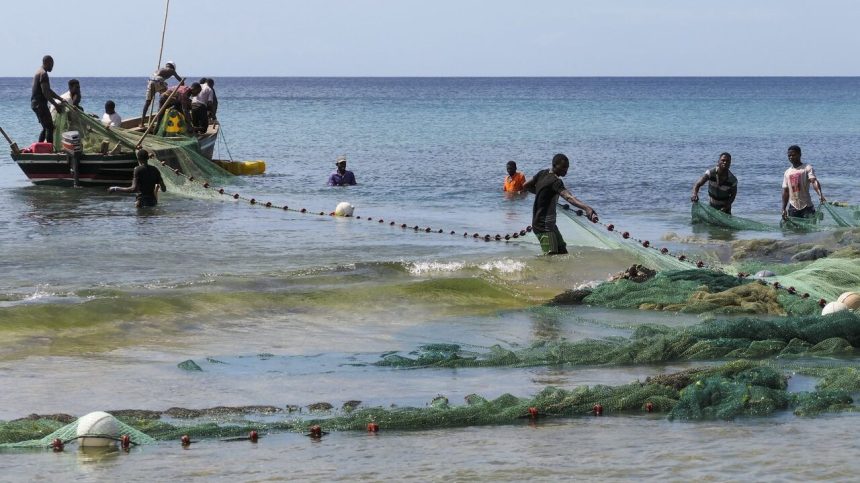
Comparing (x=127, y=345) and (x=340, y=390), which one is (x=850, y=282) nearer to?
(x=340, y=390)

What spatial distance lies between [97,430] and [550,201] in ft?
20.8

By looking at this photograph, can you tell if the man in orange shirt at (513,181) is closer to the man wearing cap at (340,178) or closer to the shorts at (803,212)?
the man wearing cap at (340,178)

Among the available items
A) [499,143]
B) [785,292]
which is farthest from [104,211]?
[499,143]

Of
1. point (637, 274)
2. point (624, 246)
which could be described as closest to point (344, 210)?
point (624, 246)

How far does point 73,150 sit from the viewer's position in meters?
19.5

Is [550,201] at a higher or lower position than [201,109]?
lower

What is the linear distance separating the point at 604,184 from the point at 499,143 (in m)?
14.4

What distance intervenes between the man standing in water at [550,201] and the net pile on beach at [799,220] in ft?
15.0

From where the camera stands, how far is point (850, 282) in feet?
34.6

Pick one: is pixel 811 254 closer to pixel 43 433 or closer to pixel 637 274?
pixel 637 274

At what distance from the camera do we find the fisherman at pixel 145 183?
17.3 m

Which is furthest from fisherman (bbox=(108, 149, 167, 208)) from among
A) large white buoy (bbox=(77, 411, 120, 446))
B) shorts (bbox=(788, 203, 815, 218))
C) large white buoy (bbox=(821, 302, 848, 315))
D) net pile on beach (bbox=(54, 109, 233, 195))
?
large white buoy (bbox=(77, 411, 120, 446))

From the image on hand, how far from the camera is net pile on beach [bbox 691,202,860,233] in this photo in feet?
50.0

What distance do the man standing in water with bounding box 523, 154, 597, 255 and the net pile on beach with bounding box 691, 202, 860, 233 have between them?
4.57 meters
